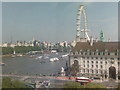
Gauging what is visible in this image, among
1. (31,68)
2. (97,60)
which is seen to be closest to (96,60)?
(97,60)

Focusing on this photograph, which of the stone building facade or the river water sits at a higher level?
the stone building facade

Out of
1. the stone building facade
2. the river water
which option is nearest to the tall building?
the stone building facade

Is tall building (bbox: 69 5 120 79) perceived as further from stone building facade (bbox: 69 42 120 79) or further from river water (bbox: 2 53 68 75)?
river water (bbox: 2 53 68 75)

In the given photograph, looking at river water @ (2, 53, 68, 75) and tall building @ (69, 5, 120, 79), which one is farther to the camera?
river water @ (2, 53, 68, 75)

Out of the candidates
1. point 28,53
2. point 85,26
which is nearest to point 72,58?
point 85,26

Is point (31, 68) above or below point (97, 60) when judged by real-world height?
below

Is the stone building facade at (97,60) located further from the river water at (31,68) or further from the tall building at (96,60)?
the river water at (31,68)

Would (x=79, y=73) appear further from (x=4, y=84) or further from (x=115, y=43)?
(x=4, y=84)

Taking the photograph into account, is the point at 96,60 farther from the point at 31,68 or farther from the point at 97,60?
the point at 31,68

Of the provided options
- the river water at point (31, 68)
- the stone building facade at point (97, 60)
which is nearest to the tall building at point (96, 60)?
the stone building facade at point (97, 60)
